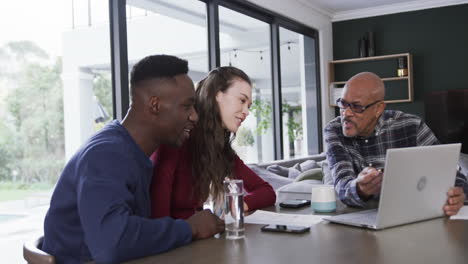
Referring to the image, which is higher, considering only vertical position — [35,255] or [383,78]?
[383,78]

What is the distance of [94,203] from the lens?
43.6 inches

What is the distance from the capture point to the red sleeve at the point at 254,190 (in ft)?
6.06

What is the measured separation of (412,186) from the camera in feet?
4.62

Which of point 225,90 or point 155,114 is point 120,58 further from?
point 155,114

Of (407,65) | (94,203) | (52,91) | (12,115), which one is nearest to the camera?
(94,203)

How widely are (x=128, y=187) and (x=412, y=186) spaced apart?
2.63ft

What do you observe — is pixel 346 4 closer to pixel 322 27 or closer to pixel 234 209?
pixel 322 27

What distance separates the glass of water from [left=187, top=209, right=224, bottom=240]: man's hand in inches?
1.3

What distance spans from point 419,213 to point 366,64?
217 inches

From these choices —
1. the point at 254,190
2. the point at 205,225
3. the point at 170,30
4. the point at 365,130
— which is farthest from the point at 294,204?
the point at 170,30

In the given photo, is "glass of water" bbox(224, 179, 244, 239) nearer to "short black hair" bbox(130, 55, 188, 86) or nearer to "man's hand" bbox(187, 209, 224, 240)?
"man's hand" bbox(187, 209, 224, 240)

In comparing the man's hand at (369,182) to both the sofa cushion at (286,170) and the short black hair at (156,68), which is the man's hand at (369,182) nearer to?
the short black hair at (156,68)

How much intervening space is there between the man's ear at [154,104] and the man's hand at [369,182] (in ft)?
2.44

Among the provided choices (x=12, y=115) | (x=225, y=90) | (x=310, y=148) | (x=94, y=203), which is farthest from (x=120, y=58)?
(x=310, y=148)
